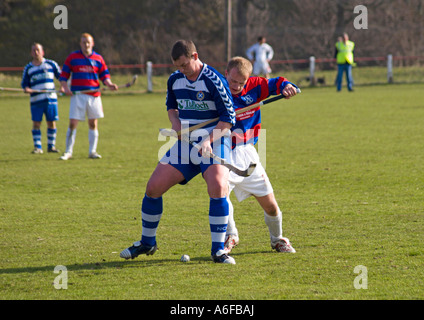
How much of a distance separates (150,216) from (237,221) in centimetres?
171

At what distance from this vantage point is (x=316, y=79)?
30.5 metres

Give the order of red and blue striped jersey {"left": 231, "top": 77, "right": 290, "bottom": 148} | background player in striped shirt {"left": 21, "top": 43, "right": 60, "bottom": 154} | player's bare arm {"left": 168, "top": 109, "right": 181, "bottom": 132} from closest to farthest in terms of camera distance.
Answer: player's bare arm {"left": 168, "top": 109, "right": 181, "bottom": 132} → red and blue striped jersey {"left": 231, "top": 77, "right": 290, "bottom": 148} → background player in striped shirt {"left": 21, "top": 43, "right": 60, "bottom": 154}

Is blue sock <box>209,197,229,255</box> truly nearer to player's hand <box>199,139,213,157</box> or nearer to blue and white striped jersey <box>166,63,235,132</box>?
player's hand <box>199,139,213,157</box>

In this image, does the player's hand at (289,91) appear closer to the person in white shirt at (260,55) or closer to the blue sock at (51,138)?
the blue sock at (51,138)

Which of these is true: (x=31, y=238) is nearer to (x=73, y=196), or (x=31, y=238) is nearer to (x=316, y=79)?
(x=73, y=196)

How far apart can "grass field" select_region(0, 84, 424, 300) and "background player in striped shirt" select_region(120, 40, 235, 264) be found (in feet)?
0.99

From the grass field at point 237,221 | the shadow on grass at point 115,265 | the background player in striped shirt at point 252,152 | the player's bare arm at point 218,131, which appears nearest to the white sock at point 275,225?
the background player in striped shirt at point 252,152

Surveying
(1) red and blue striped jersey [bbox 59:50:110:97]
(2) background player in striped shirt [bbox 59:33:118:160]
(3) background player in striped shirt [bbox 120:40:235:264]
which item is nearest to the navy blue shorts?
(3) background player in striped shirt [bbox 120:40:235:264]

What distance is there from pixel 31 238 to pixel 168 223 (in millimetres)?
1413

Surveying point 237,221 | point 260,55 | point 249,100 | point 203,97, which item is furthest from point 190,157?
point 260,55

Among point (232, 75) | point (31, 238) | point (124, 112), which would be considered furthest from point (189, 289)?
point (124, 112)

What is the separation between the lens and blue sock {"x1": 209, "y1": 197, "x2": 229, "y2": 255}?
5207 millimetres

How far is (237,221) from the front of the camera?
Answer: 6.84 m
